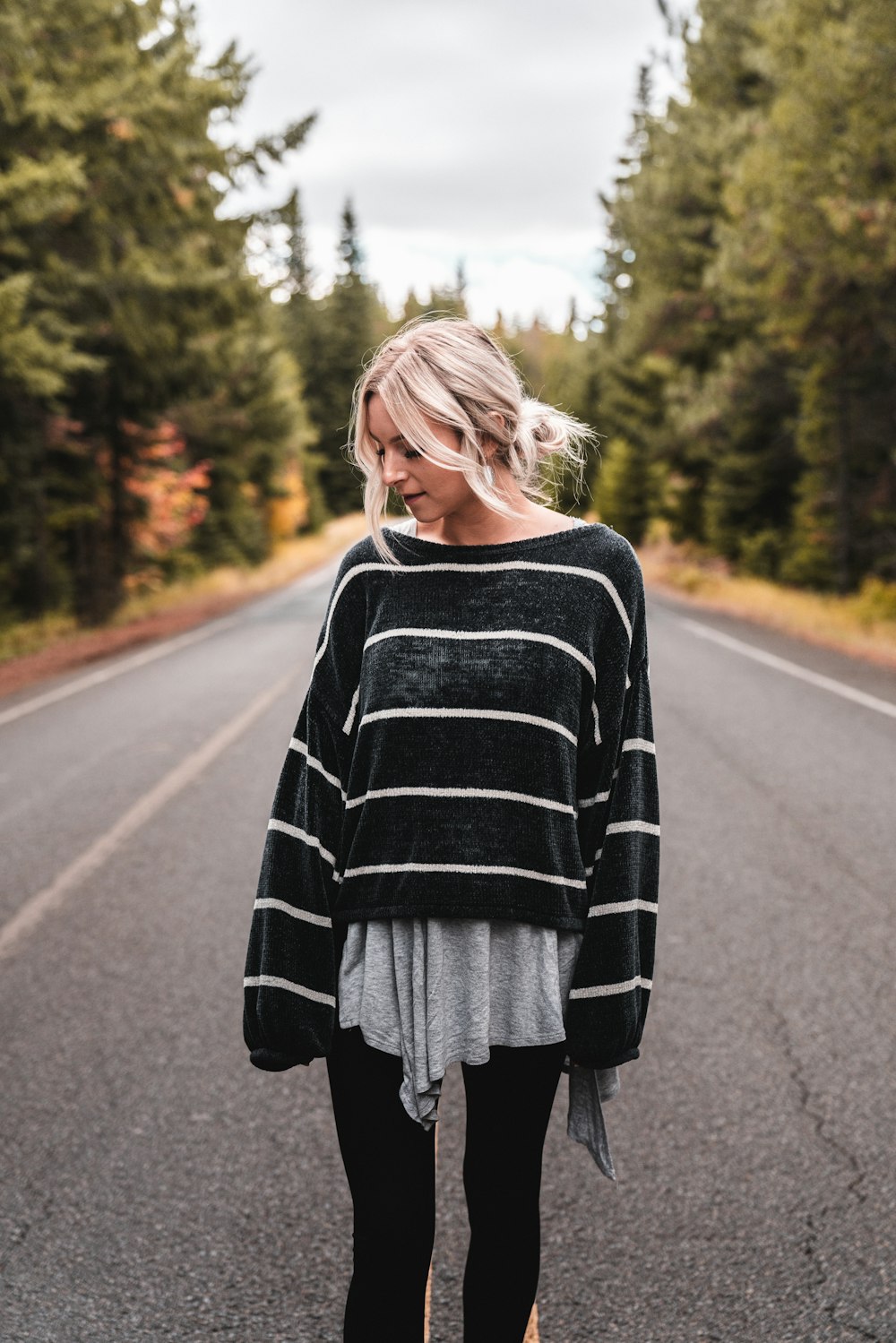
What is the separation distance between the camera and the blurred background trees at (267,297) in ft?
44.7

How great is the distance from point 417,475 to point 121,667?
45.6ft

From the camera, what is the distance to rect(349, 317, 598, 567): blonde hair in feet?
5.80

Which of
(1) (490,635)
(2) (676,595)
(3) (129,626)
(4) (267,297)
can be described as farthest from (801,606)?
(1) (490,635)

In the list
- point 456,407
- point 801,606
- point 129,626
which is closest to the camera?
point 456,407

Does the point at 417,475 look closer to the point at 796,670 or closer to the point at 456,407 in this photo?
the point at 456,407

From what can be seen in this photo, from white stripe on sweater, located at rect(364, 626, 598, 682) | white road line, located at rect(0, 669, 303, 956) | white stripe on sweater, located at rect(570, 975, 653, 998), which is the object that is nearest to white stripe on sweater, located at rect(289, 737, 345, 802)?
white stripe on sweater, located at rect(364, 626, 598, 682)

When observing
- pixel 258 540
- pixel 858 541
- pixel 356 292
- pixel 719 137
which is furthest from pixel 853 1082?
pixel 356 292

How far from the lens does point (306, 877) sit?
1.89 m

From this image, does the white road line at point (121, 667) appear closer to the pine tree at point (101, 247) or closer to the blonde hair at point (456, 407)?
the pine tree at point (101, 247)

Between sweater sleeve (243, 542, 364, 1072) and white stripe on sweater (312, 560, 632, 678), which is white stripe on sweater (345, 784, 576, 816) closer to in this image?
sweater sleeve (243, 542, 364, 1072)

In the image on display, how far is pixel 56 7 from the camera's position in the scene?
41.8 ft

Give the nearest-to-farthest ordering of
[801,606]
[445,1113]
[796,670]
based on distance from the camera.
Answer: [445,1113], [796,670], [801,606]

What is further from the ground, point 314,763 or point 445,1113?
point 314,763

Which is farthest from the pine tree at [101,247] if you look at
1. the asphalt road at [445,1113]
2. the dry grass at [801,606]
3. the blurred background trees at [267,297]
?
the dry grass at [801,606]
